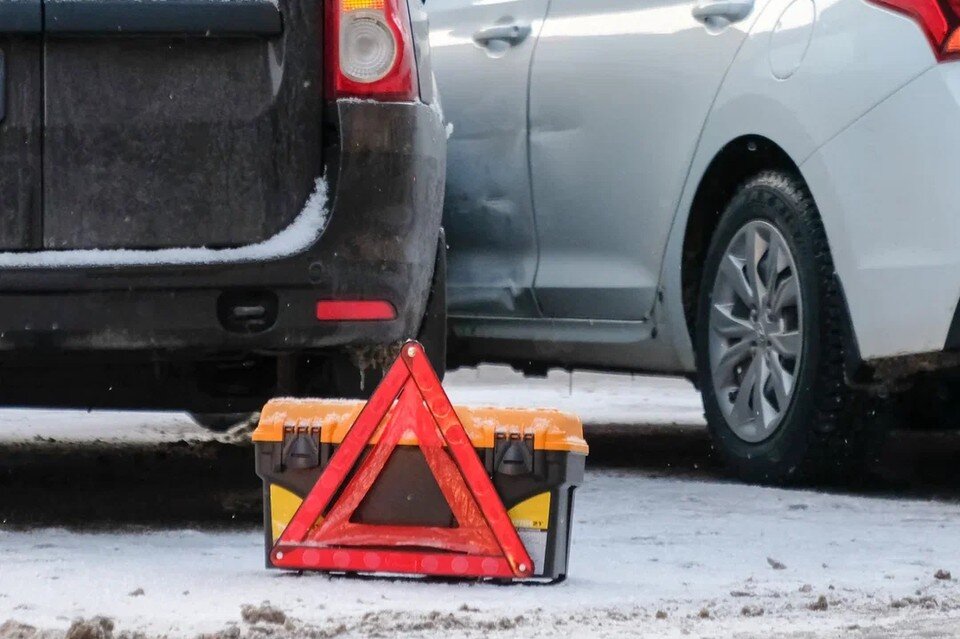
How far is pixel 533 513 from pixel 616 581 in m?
0.23

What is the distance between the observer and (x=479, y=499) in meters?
3.76

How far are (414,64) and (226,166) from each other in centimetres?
45

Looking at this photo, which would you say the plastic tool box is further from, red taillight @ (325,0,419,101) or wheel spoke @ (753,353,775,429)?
wheel spoke @ (753,353,775,429)

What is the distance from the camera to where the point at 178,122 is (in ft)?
13.8

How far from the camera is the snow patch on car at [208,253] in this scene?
4176mm

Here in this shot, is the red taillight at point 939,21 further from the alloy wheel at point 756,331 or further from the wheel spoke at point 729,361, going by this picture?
the wheel spoke at point 729,361

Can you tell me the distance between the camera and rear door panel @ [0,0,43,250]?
416 cm

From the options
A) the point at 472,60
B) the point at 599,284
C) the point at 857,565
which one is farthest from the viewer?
the point at 472,60

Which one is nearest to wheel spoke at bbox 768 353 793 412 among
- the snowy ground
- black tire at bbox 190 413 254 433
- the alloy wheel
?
the alloy wheel

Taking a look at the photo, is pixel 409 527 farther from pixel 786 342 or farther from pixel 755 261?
pixel 755 261

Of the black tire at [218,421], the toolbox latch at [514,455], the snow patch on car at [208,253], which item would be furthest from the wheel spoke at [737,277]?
the black tire at [218,421]

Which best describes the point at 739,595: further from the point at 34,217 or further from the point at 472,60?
the point at 472,60

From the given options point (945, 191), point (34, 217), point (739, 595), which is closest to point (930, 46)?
point (945, 191)

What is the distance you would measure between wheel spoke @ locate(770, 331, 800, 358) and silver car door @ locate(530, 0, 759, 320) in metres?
0.55
